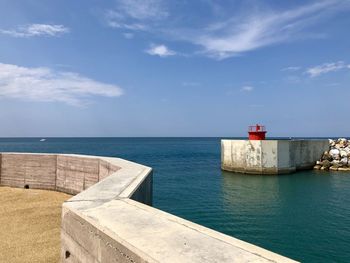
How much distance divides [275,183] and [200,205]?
935 cm

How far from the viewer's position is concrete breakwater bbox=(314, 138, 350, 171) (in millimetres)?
30266

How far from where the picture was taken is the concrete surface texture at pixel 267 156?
26734mm

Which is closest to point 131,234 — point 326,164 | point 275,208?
point 275,208

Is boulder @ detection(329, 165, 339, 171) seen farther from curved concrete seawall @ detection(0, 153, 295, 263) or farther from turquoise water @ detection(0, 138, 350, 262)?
curved concrete seawall @ detection(0, 153, 295, 263)

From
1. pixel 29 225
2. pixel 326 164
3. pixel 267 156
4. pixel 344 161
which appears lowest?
pixel 326 164

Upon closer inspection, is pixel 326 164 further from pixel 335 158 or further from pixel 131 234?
pixel 131 234

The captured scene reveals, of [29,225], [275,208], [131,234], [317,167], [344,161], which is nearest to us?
[131,234]

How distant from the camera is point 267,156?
26.8 m

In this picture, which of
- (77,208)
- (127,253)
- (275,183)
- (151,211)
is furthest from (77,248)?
(275,183)

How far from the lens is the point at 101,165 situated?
34.3ft

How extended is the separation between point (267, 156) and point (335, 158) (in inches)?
355

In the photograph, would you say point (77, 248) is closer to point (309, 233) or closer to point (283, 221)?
point (309, 233)

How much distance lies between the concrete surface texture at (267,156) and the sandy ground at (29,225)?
19.2 meters

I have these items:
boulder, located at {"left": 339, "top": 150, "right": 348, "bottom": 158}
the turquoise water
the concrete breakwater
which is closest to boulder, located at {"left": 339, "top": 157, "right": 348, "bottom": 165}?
the concrete breakwater
